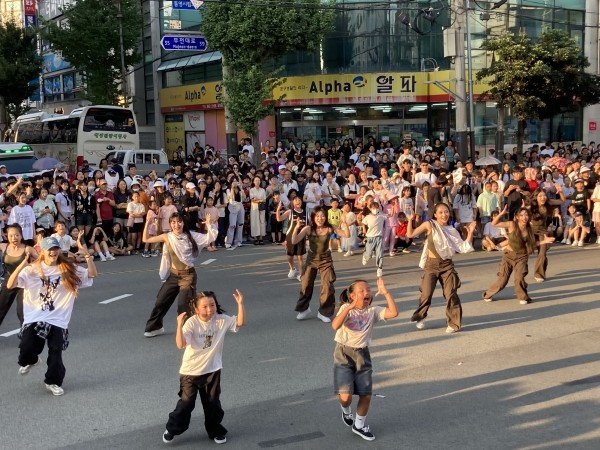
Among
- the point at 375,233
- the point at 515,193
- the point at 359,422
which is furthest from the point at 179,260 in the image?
the point at 515,193

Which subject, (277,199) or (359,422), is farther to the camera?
(277,199)

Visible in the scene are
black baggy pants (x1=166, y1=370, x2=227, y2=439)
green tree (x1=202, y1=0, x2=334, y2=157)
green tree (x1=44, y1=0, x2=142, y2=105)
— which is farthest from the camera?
green tree (x1=44, y1=0, x2=142, y2=105)

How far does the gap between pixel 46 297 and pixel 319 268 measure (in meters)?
3.87

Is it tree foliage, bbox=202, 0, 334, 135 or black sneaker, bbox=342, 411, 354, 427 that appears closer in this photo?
black sneaker, bbox=342, 411, 354, 427

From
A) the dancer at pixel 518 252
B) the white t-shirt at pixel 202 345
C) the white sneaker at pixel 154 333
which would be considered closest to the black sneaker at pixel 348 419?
the white t-shirt at pixel 202 345

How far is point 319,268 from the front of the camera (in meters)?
10.1

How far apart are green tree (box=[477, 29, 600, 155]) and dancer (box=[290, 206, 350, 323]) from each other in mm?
15256

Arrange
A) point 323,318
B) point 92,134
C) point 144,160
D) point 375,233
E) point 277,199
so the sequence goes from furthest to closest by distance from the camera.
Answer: point 92,134 → point 144,160 → point 277,199 → point 375,233 → point 323,318

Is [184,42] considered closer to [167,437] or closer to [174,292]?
[174,292]

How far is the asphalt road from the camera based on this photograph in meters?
6.09

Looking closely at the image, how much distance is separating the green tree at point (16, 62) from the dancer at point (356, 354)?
39841 mm

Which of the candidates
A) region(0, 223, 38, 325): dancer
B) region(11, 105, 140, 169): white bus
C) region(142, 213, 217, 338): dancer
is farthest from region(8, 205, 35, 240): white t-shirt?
region(11, 105, 140, 169): white bus

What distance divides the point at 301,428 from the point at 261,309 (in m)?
4.60

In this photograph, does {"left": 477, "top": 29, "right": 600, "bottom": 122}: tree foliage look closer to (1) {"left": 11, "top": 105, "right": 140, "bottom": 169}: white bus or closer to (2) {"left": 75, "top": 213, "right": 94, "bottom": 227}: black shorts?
(2) {"left": 75, "top": 213, "right": 94, "bottom": 227}: black shorts
